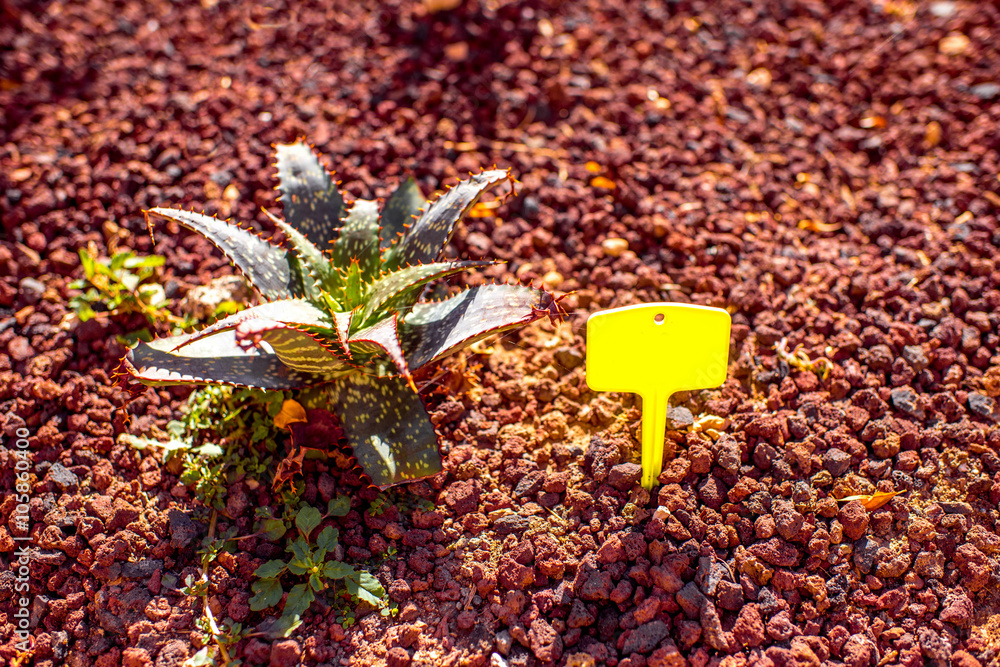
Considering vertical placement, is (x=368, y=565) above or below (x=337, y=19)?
below

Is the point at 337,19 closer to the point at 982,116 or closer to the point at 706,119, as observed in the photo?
the point at 706,119

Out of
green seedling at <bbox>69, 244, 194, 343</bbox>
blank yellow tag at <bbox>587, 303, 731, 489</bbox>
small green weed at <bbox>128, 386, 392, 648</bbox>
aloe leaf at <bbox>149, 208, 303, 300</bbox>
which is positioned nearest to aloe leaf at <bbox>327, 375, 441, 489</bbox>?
small green weed at <bbox>128, 386, 392, 648</bbox>

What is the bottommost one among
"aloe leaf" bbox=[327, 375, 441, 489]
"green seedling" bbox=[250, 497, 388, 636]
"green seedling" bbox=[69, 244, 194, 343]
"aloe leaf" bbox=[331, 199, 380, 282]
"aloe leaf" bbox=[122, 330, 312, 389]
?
"green seedling" bbox=[250, 497, 388, 636]

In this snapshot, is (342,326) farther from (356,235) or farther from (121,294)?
(121,294)

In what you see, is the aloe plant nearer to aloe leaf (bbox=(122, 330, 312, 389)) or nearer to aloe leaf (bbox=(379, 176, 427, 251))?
aloe leaf (bbox=(122, 330, 312, 389))

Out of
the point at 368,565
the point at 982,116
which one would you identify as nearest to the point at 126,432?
the point at 368,565

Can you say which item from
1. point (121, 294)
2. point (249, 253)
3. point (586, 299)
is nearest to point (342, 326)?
point (249, 253)
